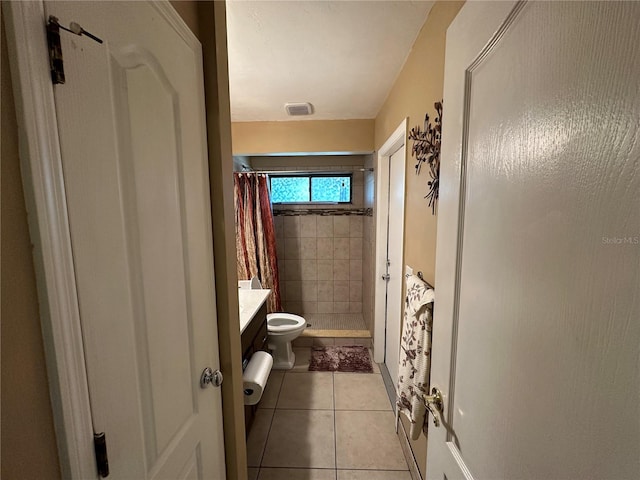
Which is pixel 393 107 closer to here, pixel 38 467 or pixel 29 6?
pixel 29 6

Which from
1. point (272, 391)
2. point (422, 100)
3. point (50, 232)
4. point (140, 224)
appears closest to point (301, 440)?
point (272, 391)

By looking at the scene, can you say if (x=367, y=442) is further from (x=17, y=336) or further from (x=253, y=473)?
(x=17, y=336)

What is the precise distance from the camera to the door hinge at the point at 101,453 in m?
0.46

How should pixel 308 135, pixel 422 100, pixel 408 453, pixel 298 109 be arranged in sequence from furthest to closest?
pixel 308 135 → pixel 298 109 → pixel 408 453 → pixel 422 100

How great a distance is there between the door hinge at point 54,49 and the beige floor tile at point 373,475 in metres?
2.01

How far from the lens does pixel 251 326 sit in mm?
1662

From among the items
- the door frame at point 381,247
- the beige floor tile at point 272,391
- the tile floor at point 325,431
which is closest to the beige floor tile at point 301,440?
the tile floor at point 325,431

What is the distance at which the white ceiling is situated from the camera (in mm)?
1187

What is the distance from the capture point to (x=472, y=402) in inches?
25.2

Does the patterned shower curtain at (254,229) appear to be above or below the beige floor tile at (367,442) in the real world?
above

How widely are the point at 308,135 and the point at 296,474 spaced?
2.63 metres

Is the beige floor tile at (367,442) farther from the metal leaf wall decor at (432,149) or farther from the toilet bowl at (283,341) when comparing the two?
the metal leaf wall decor at (432,149)

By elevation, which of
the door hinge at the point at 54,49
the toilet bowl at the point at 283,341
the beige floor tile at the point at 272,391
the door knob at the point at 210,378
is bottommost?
the beige floor tile at the point at 272,391

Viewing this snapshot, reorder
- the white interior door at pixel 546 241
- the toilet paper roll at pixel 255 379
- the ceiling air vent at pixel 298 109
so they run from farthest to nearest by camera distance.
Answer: the ceiling air vent at pixel 298 109, the toilet paper roll at pixel 255 379, the white interior door at pixel 546 241
